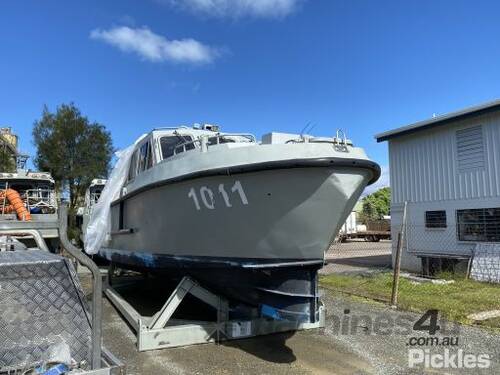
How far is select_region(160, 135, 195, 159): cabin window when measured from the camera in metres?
7.07

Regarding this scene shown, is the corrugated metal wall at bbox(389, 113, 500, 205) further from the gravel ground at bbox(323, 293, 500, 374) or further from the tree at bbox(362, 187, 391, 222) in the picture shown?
the tree at bbox(362, 187, 391, 222)

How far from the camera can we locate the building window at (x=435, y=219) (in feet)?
42.2

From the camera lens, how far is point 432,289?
964 centimetres

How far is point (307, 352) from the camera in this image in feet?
17.8

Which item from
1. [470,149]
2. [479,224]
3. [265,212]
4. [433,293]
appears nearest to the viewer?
[265,212]

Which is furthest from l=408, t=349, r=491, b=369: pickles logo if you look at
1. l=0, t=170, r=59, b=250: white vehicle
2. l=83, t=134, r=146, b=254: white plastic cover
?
l=0, t=170, r=59, b=250: white vehicle

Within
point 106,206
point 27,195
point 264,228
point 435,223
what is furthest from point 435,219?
point 27,195

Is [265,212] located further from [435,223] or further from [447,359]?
[435,223]

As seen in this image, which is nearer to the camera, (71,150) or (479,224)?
(479,224)

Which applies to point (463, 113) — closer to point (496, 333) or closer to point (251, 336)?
point (496, 333)

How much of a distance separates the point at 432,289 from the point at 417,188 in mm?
4719

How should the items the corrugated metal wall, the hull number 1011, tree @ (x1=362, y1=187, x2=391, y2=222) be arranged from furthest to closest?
tree @ (x1=362, y1=187, x2=391, y2=222) → the corrugated metal wall → the hull number 1011

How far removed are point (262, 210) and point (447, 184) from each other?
9.38 metres

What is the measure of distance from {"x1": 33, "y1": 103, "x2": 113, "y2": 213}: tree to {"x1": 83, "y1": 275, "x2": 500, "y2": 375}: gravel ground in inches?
809
